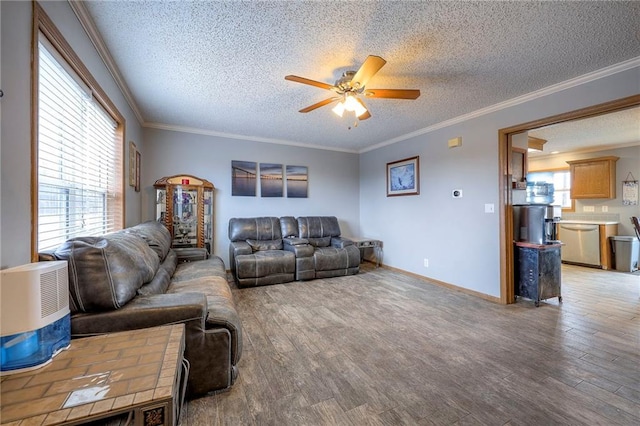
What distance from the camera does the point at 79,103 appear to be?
75.0 inches

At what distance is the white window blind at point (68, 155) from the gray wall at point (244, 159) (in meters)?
1.72

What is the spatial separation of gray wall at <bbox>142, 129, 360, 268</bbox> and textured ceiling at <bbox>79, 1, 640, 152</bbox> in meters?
1.09

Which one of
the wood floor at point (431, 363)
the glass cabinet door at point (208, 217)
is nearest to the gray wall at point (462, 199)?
the wood floor at point (431, 363)

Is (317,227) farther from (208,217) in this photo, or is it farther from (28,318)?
(28,318)

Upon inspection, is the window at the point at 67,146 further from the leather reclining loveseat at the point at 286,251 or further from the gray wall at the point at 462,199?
the gray wall at the point at 462,199

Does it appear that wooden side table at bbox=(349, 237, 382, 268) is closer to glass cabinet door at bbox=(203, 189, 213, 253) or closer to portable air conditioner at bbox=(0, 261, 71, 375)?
glass cabinet door at bbox=(203, 189, 213, 253)

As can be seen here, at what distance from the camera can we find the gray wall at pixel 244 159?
4.23 m

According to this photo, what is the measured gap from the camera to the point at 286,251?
435 cm

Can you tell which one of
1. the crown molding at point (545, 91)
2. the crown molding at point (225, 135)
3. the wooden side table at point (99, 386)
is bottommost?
the wooden side table at point (99, 386)

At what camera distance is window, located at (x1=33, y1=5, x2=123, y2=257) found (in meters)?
1.44

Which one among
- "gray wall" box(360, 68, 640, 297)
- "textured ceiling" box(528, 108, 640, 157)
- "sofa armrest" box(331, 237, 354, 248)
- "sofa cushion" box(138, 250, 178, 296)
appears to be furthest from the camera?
"sofa armrest" box(331, 237, 354, 248)

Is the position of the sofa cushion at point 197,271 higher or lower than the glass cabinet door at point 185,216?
lower

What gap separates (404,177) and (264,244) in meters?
2.79

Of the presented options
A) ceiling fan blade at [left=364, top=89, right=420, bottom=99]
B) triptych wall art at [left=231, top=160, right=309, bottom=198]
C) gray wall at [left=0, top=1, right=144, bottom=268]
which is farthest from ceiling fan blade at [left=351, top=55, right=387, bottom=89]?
triptych wall art at [left=231, top=160, right=309, bottom=198]
